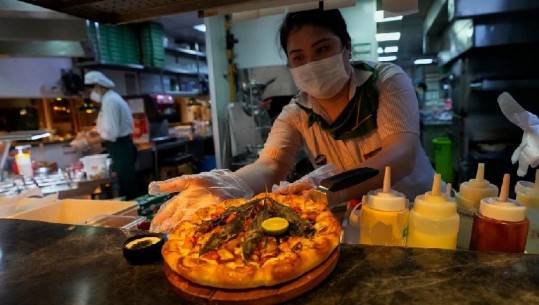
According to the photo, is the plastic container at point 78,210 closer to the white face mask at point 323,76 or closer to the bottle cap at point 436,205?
the white face mask at point 323,76

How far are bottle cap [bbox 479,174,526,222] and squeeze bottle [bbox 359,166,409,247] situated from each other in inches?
6.7

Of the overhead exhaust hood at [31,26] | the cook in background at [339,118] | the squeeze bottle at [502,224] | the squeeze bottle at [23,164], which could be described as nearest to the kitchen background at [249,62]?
the overhead exhaust hood at [31,26]

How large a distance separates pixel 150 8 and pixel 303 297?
117 centimetres

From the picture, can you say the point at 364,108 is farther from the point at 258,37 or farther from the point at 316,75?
the point at 258,37

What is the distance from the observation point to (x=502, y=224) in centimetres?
71

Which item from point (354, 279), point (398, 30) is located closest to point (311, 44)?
point (354, 279)

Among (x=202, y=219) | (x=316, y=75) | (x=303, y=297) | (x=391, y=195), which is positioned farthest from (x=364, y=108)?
(x=303, y=297)

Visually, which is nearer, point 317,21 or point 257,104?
point 317,21

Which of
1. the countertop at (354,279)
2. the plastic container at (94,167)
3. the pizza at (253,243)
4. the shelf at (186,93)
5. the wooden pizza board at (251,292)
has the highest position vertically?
the shelf at (186,93)

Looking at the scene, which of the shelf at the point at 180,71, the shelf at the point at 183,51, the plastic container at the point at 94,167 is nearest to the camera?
the plastic container at the point at 94,167

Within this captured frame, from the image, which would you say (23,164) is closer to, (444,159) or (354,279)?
(354,279)

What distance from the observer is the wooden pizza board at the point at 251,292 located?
0.59m

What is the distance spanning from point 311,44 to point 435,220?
974mm

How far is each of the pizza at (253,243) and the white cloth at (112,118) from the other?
13.9 ft
